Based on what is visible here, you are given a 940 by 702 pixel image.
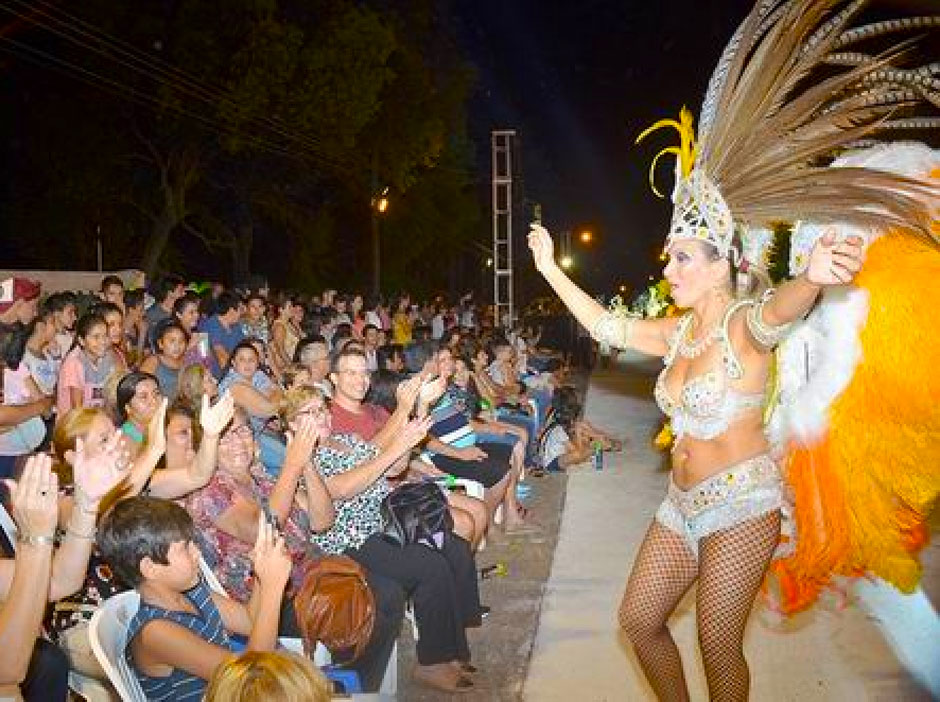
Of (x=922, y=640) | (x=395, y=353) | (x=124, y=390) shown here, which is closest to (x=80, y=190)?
(x=395, y=353)

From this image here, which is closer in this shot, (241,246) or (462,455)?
(462,455)

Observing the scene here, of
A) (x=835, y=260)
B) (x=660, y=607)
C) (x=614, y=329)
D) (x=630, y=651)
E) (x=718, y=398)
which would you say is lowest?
(x=630, y=651)

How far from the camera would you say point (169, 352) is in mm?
7367

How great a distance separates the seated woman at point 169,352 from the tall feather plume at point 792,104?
461cm

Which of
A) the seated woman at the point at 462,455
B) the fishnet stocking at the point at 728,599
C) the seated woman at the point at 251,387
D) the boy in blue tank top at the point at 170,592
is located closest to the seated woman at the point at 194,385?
the seated woman at the point at 251,387

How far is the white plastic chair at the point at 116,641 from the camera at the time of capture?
294cm

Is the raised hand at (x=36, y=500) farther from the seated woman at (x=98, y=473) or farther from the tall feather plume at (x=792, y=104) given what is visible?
the tall feather plume at (x=792, y=104)

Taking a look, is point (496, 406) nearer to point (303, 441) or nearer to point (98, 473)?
point (303, 441)

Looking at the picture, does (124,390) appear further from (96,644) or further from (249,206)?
(249,206)

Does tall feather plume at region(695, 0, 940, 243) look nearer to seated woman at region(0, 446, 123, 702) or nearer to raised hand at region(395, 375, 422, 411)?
raised hand at region(395, 375, 422, 411)

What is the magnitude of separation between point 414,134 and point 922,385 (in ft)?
83.4

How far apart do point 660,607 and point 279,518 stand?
5.19ft

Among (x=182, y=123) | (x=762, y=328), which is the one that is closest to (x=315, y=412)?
(x=762, y=328)

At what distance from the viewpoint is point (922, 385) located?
3877 millimetres
